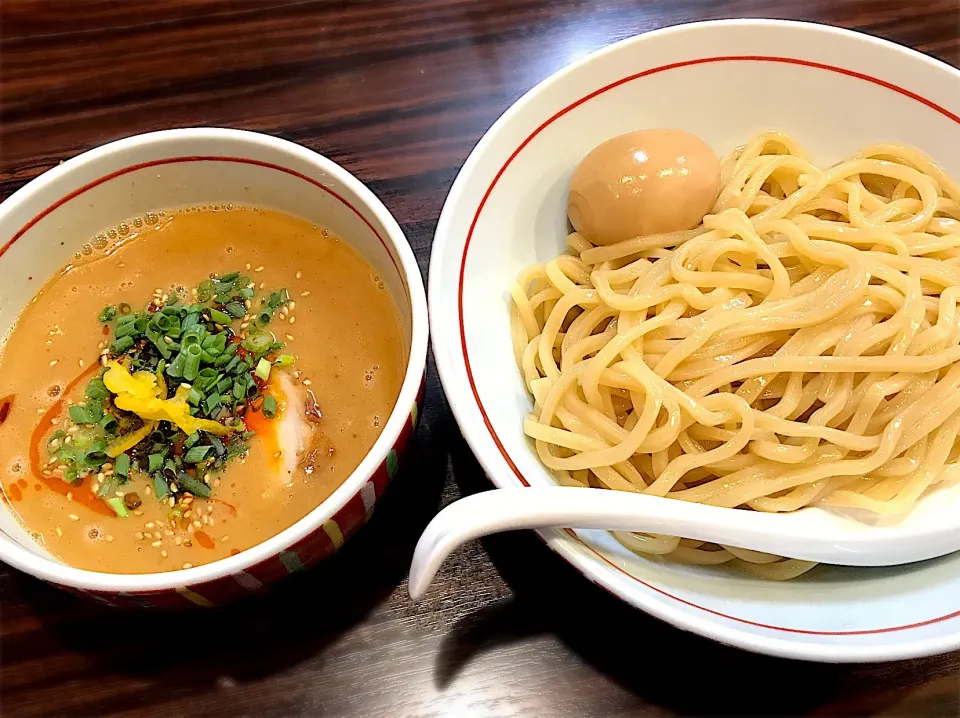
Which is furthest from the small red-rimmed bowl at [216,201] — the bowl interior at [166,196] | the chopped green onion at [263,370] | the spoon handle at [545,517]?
the chopped green onion at [263,370]

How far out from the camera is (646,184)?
47.8 inches

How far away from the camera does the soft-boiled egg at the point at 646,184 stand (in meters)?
1.22

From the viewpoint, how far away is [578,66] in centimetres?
127

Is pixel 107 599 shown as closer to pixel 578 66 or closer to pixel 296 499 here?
pixel 296 499

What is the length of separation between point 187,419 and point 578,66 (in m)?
0.86

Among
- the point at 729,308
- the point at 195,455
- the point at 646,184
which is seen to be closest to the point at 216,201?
the point at 195,455

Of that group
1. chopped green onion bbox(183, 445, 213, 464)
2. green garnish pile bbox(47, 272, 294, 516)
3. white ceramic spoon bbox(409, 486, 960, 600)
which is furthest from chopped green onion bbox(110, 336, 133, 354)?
white ceramic spoon bbox(409, 486, 960, 600)

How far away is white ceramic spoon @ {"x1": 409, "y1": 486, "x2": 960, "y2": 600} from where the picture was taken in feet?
2.97

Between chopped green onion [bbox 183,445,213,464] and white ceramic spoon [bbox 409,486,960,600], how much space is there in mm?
346

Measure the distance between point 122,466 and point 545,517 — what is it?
60cm

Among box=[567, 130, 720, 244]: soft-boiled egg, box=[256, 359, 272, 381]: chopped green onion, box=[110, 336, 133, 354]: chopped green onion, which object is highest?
box=[567, 130, 720, 244]: soft-boiled egg

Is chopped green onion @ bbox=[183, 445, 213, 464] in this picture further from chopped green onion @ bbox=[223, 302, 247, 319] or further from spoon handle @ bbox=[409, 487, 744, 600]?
spoon handle @ bbox=[409, 487, 744, 600]

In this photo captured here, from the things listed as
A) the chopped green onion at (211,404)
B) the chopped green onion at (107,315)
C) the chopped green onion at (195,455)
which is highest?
the chopped green onion at (107,315)

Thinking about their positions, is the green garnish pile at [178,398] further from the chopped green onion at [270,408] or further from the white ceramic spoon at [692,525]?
the white ceramic spoon at [692,525]
